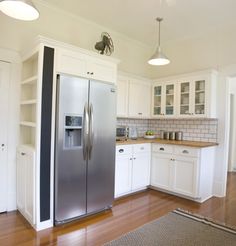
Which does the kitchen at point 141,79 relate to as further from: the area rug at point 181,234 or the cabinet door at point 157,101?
the area rug at point 181,234

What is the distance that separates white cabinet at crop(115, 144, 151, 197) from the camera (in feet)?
11.5

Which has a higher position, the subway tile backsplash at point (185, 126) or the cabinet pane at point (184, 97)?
the cabinet pane at point (184, 97)

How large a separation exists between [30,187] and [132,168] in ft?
5.76

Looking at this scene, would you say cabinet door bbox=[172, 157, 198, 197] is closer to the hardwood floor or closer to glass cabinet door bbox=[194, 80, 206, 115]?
the hardwood floor

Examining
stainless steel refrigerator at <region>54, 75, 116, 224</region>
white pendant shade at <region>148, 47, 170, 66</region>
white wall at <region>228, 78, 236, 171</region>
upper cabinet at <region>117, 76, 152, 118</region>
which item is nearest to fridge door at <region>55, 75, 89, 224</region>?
stainless steel refrigerator at <region>54, 75, 116, 224</region>

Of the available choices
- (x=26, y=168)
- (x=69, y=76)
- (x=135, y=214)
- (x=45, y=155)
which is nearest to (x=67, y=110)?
(x=69, y=76)

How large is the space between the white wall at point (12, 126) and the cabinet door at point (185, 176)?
259 centimetres

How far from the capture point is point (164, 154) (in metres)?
3.88

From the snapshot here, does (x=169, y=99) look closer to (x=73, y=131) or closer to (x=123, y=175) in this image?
(x=123, y=175)

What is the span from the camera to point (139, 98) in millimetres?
4402

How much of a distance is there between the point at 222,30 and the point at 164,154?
8.17 ft

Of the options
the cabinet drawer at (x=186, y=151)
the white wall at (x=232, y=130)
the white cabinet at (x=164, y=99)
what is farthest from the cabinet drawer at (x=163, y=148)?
the white wall at (x=232, y=130)

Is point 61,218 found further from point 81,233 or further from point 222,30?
point 222,30

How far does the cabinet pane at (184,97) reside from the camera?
160 inches
